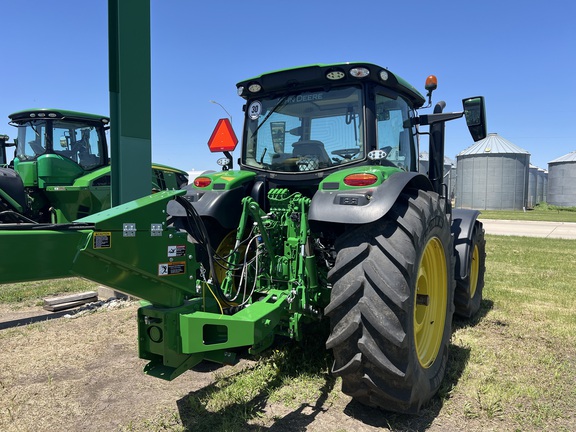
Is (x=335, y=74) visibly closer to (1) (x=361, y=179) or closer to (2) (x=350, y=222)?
(1) (x=361, y=179)

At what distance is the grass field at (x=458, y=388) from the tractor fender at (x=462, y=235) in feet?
2.10

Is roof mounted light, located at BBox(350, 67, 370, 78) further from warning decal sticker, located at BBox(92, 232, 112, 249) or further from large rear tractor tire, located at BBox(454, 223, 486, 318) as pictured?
large rear tractor tire, located at BBox(454, 223, 486, 318)

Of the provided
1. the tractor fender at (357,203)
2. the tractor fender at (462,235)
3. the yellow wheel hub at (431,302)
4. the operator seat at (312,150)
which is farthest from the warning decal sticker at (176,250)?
the tractor fender at (462,235)

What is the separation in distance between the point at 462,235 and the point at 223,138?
2.82m

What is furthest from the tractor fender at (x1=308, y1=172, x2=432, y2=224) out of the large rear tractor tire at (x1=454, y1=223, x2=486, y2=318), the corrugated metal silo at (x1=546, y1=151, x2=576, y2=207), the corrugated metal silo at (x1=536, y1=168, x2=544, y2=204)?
the corrugated metal silo at (x1=536, y1=168, x2=544, y2=204)

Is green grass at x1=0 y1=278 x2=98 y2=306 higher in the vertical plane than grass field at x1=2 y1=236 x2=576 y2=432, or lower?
higher

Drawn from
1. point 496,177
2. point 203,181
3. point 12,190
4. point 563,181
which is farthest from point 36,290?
point 563,181

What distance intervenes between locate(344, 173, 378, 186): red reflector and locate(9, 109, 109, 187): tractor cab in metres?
7.53

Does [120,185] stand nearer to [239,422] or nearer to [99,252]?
[99,252]

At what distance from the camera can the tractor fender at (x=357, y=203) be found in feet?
9.04

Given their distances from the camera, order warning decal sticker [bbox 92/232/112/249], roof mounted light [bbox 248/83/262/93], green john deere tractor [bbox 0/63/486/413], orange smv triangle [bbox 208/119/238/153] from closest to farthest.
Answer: warning decal sticker [bbox 92/232/112/249], green john deere tractor [bbox 0/63/486/413], roof mounted light [bbox 248/83/262/93], orange smv triangle [bbox 208/119/238/153]

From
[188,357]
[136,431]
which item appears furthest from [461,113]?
[136,431]

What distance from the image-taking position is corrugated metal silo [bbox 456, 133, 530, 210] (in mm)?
30828

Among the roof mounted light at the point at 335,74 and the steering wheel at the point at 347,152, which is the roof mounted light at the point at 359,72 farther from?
the steering wheel at the point at 347,152
